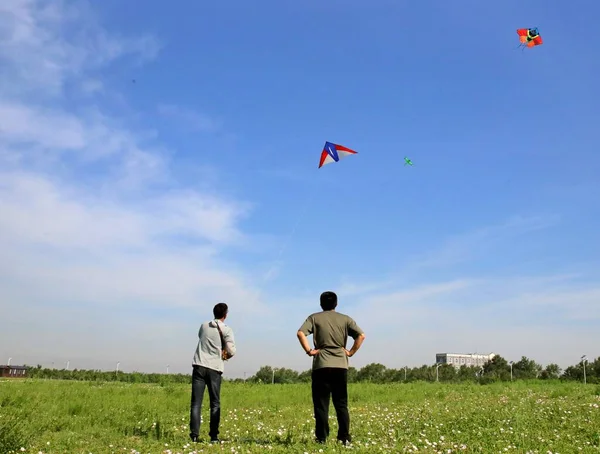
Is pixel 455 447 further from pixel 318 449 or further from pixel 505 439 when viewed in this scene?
pixel 318 449

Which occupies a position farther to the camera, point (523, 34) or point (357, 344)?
point (523, 34)

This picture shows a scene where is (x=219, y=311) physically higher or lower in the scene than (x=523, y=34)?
lower

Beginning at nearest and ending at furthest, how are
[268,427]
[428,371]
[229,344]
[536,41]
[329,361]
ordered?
[329,361] → [229,344] → [268,427] → [536,41] → [428,371]

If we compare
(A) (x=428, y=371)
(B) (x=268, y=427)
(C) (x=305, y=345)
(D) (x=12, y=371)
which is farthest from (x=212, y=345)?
(D) (x=12, y=371)

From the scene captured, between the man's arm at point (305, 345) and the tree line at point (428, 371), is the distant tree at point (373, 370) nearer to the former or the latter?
the tree line at point (428, 371)

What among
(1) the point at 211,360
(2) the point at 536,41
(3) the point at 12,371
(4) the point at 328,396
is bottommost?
(3) the point at 12,371

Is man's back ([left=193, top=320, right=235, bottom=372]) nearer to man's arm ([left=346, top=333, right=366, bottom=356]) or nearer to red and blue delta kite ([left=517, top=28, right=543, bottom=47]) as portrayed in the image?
man's arm ([left=346, top=333, right=366, bottom=356])

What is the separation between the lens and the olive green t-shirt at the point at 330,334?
25.7 feet

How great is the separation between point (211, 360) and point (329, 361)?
7.52ft

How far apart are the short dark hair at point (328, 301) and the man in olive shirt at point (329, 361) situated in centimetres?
11

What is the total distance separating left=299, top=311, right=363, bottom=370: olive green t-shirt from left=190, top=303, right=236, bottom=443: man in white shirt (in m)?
1.73

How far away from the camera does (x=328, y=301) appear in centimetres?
821

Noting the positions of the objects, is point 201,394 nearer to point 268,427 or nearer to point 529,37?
point 268,427

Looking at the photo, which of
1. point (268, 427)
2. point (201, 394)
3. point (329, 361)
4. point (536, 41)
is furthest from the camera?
point (536, 41)
